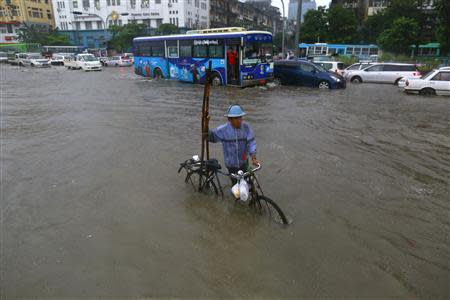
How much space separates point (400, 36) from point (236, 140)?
38138mm

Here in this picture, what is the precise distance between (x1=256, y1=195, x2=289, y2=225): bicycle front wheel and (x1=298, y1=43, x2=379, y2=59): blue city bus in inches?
1417

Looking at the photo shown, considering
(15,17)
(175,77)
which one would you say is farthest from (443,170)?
(15,17)

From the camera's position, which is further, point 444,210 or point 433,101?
point 433,101

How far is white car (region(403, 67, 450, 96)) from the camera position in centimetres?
1476

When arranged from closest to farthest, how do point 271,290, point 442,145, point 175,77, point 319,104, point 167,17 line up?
1. point 271,290
2. point 442,145
3. point 319,104
4. point 175,77
5. point 167,17

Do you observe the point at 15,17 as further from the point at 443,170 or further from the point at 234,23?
the point at 443,170

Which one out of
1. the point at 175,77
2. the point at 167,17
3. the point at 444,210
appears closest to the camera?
the point at 444,210

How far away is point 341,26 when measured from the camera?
1813 inches

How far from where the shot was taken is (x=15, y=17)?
234 ft

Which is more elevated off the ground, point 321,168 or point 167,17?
point 167,17

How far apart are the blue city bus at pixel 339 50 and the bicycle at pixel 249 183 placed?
3547cm

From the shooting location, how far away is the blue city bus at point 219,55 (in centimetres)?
1677

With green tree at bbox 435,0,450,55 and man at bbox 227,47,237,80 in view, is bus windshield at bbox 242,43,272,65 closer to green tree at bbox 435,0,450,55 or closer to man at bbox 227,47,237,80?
man at bbox 227,47,237,80

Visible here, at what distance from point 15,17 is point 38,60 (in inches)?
1613
